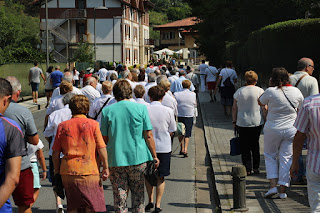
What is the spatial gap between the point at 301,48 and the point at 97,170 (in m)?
11.7

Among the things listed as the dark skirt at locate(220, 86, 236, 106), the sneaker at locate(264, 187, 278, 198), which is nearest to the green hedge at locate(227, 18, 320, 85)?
the dark skirt at locate(220, 86, 236, 106)

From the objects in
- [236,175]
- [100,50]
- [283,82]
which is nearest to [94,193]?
[236,175]

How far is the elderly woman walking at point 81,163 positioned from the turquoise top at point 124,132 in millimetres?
363

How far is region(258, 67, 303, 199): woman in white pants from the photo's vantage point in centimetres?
709

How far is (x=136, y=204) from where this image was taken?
5805mm

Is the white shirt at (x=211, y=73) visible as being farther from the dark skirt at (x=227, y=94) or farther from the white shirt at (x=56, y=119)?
the white shirt at (x=56, y=119)

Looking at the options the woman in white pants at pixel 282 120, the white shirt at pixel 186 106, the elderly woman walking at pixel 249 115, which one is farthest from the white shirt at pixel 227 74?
the woman in white pants at pixel 282 120

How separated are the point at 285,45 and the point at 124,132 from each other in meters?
12.1

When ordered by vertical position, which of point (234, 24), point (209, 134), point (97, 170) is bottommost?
point (209, 134)

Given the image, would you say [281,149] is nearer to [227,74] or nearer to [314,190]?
[314,190]

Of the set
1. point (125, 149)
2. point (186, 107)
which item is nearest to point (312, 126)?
point (125, 149)

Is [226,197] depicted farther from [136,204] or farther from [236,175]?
[136,204]

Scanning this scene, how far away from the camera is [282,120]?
711cm

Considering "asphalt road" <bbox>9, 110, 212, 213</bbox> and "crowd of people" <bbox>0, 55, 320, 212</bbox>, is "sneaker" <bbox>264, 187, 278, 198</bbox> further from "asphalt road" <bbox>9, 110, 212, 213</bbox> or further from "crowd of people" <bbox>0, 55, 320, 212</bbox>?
"asphalt road" <bbox>9, 110, 212, 213</bbox>
